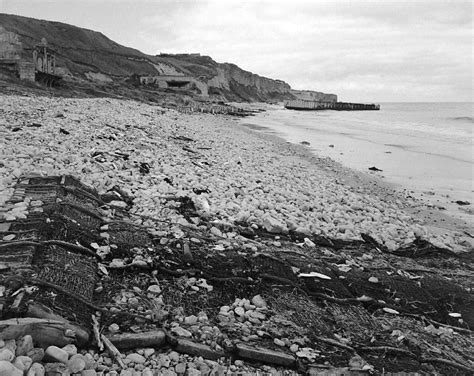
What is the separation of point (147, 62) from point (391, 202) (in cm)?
10048

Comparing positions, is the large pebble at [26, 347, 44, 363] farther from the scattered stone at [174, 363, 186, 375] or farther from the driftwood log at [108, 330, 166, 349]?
the scattered stone at [174, 363, 186, 375]

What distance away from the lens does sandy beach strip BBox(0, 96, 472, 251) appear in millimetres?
6707

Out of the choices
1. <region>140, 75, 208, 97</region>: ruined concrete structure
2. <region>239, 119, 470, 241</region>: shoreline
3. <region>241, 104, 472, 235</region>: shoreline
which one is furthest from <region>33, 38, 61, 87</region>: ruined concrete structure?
<region>140, 75, 208, 97</region>: ruined concrete structure

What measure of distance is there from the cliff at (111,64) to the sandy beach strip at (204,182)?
40575 millimetres

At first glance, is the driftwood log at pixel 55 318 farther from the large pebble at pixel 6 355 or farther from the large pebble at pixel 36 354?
the large pebble at pixel 6 355

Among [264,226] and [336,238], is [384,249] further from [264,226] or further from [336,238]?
[264,226]

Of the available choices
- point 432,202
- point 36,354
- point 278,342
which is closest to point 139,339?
point 36,354

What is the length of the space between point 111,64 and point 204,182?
90.1 metres

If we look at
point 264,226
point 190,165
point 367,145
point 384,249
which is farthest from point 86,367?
point 367,145

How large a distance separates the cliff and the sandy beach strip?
40.6 metres

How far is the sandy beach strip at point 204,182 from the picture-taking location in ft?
22.0

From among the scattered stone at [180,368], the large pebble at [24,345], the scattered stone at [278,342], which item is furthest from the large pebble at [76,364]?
the scattered stone at [278,342]

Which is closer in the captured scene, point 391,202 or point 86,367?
point 86,367

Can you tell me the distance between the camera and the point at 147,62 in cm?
10125
